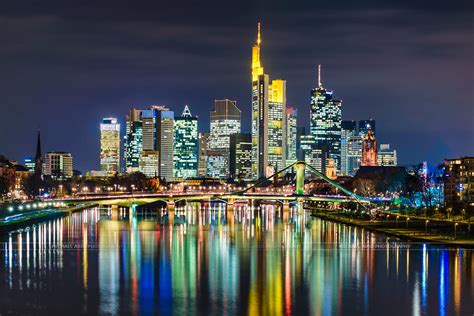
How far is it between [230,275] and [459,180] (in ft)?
301

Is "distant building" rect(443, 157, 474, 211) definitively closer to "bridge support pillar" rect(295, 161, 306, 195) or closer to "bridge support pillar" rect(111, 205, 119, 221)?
"bridge support pillar" rect(295, 161, 306, 195)

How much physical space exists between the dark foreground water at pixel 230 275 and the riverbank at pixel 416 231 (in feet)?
6.98

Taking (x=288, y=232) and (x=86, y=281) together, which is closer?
(x=86, y=281)

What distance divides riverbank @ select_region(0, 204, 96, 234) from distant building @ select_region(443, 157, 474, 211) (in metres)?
51.4

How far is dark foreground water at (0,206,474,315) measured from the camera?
3612cm

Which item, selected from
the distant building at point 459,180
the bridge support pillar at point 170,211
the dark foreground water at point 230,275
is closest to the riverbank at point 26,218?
the dark foreground water at point 230,275

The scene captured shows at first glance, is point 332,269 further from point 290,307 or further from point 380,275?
point 290,307

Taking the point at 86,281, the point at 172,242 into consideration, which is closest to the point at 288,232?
the point at 172,242

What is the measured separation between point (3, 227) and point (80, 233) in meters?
6.31

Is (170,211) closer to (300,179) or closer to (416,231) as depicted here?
(300,179)

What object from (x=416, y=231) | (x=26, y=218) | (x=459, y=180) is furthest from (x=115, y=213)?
(x=459, y=180)

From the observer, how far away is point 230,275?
148ft

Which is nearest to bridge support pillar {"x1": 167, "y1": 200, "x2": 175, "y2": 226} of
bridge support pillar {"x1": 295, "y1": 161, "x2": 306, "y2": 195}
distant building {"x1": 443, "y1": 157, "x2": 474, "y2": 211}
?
bridge support pillar {"x1": 295, "y1": 161, "x2": 306, "y2": 195}

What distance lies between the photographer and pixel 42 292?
39.6 meters
